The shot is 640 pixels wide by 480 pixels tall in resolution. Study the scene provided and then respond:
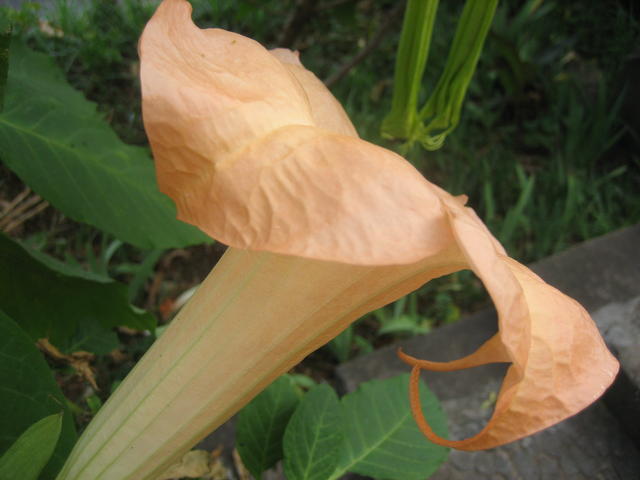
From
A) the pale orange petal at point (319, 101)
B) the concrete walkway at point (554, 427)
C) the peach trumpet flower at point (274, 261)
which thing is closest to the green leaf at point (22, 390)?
the peach trumpet flower at point (274, 261)

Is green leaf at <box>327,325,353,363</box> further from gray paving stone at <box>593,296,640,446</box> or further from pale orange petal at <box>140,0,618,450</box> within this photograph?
pale orange petal at <box>140,0,618,450</box>

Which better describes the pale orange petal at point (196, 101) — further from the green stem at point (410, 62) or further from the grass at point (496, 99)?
the grass at point (496, 99)

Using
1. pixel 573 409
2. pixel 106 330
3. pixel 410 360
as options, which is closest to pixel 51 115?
pixel 106 330

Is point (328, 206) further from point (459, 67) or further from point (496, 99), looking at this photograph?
point (496, 99)

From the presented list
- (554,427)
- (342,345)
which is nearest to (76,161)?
(342,345)

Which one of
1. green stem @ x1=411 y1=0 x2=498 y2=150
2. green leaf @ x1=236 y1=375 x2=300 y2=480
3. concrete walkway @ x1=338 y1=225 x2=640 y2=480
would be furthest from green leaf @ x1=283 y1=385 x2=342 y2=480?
concrete walkway @ x1=338 y1=225 x2=640 y2=480
